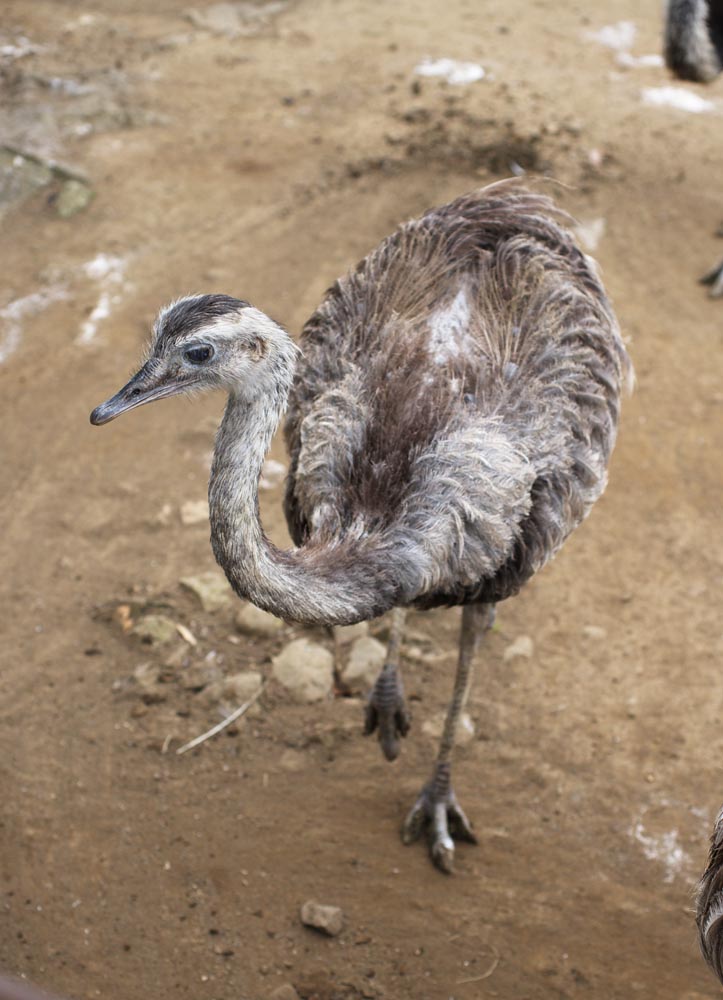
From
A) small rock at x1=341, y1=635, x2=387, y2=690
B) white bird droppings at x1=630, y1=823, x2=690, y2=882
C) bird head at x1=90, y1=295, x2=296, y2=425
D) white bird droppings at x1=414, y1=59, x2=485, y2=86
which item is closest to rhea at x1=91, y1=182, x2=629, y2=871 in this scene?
bird head at x1=90, y1=295, x2=296, y2=425

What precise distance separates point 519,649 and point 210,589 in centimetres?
161

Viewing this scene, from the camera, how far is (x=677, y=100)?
10.1 meters

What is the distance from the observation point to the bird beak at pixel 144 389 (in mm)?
3395

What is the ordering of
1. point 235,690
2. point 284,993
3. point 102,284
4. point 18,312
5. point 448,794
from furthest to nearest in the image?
point 102,284 < point 18,312 < point 235,690 < point 448,794 < point 284,993

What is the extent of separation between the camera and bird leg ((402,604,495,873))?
4.72 metres

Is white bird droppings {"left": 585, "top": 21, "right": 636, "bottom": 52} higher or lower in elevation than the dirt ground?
higher

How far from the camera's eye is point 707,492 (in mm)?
6512

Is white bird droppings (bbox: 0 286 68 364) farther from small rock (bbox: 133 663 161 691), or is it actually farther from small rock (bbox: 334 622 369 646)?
small rock (bbox: 334 622 369 646)

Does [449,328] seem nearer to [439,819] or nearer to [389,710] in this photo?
[389,710]

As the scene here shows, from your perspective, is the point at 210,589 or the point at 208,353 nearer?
the point at 208,353

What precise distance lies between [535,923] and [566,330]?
2.41 meters

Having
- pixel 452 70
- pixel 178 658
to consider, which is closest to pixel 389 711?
pixel 178 658

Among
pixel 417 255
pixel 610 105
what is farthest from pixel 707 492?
pixel 610 105

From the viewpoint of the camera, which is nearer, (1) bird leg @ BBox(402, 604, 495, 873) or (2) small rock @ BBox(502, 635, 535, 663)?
(1) bird leg @ BBox(402, 604, 495, 873)
